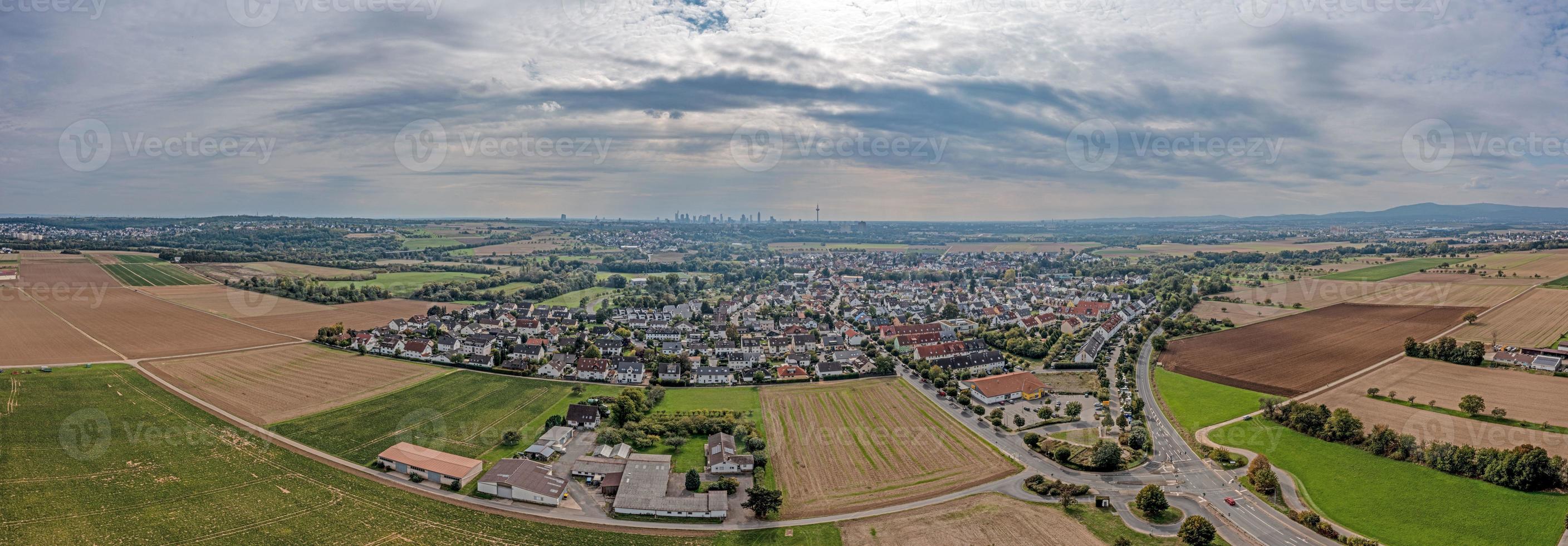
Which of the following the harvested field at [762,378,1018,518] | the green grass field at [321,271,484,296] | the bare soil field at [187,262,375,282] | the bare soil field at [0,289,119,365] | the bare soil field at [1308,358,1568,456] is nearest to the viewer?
the harvested field at [762,378,1018,518]

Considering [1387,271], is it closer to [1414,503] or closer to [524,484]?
[1414,503]

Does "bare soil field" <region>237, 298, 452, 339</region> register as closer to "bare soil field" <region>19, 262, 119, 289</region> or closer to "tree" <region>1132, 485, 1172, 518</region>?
"bare soil field" <region>19, 262, 119, 289</region>

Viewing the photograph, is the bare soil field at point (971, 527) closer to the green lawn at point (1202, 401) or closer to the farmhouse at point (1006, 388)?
the farmhouse at point (1006, 388)

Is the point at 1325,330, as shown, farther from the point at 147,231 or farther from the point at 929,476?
the point at 147,231

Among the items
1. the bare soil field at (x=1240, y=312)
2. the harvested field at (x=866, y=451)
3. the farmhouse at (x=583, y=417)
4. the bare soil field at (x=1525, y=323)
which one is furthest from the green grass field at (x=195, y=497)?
the bare soil field at (x=1240, y=312)

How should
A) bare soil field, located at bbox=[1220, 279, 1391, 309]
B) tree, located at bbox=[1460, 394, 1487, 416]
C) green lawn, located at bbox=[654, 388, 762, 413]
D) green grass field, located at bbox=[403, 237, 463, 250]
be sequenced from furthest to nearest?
green grass field, located at bbox=[403, 237, 463, 250]
bare soil field, located at bbox=[1220, 279, 1391, 309]
green lawn, located at bbox=[654, 388, 762, 413]
tree, located at bbox=[1460, 394, 1487, 416]

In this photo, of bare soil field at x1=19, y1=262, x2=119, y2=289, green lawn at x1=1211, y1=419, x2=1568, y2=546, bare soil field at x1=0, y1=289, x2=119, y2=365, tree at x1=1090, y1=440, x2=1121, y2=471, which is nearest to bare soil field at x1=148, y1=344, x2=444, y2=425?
bare soil field at x1=0, y1=289, x2=119, y2=365
